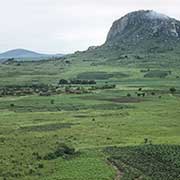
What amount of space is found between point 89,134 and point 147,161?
70.2 ft

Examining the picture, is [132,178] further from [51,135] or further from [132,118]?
[132,118]

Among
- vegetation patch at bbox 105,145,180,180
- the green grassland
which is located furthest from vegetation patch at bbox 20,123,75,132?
vegetation patch at bbox 105,145,180,180

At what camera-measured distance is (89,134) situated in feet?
287

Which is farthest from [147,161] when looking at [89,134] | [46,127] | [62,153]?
[46,127]

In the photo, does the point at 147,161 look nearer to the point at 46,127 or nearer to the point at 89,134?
the point at 89,134

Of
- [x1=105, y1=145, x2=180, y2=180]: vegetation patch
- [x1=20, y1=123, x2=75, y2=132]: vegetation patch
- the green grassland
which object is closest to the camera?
[x1=105, y1=145, x2=180, y2=180]: vegetation patch

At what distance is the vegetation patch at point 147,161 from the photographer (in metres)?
61.2

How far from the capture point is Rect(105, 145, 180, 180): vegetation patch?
201ft

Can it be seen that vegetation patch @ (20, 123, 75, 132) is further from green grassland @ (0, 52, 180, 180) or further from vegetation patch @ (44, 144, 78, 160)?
vegetation patch @ (44, 144, 78, 160)

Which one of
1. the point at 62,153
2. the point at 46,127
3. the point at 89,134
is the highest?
the point at 46,127

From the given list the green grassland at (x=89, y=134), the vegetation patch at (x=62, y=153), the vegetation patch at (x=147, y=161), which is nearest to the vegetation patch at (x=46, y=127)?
the green grassland at (x=89, y=134)

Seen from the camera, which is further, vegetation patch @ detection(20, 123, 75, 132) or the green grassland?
vegetation patch @ detection(20, 123, 75, 132)

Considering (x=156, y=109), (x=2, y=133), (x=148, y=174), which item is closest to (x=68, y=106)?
(x=156, y=109)

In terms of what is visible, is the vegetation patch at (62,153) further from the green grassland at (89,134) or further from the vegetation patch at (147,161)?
the vegetation patch at (147,161)
